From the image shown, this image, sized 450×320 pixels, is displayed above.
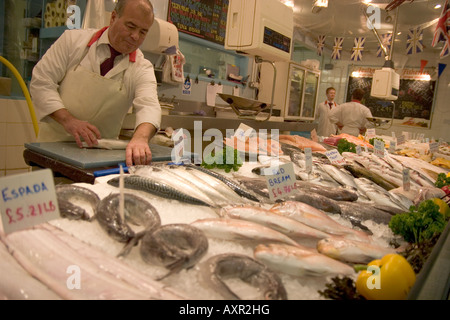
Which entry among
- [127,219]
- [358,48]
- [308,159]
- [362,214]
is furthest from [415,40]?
[127,219]

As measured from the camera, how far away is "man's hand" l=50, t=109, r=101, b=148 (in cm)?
240

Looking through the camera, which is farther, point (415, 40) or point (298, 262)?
point (415, 40)

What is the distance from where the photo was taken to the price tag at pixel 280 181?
162cm

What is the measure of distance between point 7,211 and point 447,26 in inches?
239

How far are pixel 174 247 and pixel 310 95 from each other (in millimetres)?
8087

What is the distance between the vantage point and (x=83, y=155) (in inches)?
86.3

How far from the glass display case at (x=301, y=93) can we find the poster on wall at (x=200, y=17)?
1718 mm

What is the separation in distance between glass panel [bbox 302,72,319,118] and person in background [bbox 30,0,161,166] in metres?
6.09

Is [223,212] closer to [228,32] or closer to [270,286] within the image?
[270,286]

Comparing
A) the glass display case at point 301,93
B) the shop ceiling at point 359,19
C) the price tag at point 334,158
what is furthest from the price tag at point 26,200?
the glass display case at point 301,93

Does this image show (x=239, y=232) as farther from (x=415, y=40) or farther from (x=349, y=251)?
(x=415, y=40)

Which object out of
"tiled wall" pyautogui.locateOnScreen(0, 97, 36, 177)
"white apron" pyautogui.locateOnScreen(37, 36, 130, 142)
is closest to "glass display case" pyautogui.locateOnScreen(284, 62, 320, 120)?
"tiled wall" pyautogui.locateOnScreen(0, 97, 36, 177)

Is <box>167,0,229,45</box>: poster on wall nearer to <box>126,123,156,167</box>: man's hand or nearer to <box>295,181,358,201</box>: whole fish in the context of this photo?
<box>126,123,156,167</box>: man's hand
